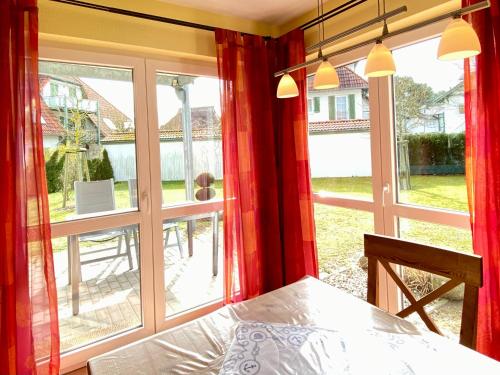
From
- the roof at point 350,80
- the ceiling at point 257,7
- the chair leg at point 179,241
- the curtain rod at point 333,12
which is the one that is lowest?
the chair leg at point 179,241

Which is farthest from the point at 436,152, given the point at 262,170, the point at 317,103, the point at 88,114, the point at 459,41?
the point at 88,114

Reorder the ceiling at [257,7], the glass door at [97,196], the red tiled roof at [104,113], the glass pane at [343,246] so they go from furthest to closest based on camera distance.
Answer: the glass pane at [343,246]
the ceiling at [257,7]
the red tiled roof at [104,113]
the glass door at [97,196]

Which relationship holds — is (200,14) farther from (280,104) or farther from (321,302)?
(321,302)

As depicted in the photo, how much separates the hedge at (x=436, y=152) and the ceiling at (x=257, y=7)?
1.27 metres


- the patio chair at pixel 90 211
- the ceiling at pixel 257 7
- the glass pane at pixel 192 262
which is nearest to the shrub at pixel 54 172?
the patio chair at pixel 90 211

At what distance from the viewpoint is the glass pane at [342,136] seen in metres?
2.34

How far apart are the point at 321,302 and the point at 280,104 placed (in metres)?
1.78

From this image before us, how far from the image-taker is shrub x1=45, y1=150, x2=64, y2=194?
6.58ft

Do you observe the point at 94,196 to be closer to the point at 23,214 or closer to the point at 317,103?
the point at 23,214

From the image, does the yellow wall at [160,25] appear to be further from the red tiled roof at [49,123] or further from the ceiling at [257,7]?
the red tiled roof at [49,123]

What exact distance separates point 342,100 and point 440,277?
1.43m

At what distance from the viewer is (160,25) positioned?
87.4 inches

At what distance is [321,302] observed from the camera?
1360 mm

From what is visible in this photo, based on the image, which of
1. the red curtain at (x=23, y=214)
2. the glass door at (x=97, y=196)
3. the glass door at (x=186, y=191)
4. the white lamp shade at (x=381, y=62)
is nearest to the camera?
the white lamp shade at (x=381, y=62)
